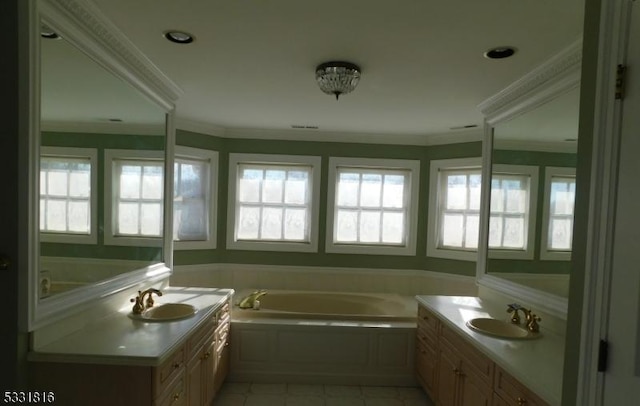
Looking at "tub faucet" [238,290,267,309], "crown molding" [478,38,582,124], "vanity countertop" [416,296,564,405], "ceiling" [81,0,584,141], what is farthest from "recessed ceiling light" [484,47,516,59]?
"tub faucet" [238,290,267,309]

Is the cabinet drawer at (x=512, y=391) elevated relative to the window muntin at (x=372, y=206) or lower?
lower

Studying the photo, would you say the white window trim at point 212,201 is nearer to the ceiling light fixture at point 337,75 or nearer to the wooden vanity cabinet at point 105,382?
the ceiling light fixture at point 337,75

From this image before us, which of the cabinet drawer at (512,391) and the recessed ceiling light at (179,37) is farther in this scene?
the recessed ceiling light at (179,37)

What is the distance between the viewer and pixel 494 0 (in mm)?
1484

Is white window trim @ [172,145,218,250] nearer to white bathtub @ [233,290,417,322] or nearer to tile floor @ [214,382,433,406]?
white bathtub @ [233,290,417,322]

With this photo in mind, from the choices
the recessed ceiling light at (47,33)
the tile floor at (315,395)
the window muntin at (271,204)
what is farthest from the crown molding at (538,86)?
the recessed ceiling light at (47,33)

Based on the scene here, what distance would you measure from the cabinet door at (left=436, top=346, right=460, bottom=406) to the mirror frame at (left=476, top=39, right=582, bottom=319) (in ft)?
2.05

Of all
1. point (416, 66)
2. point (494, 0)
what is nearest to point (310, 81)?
point (416, 66)

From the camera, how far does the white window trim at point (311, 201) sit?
13.6ft

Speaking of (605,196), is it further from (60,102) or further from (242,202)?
(242,202)

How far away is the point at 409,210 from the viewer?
166 inches

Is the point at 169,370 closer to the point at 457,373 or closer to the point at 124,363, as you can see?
the point at 124,363

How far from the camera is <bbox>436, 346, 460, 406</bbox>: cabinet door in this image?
2.23 m

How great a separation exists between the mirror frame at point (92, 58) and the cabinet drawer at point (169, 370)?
554mm
